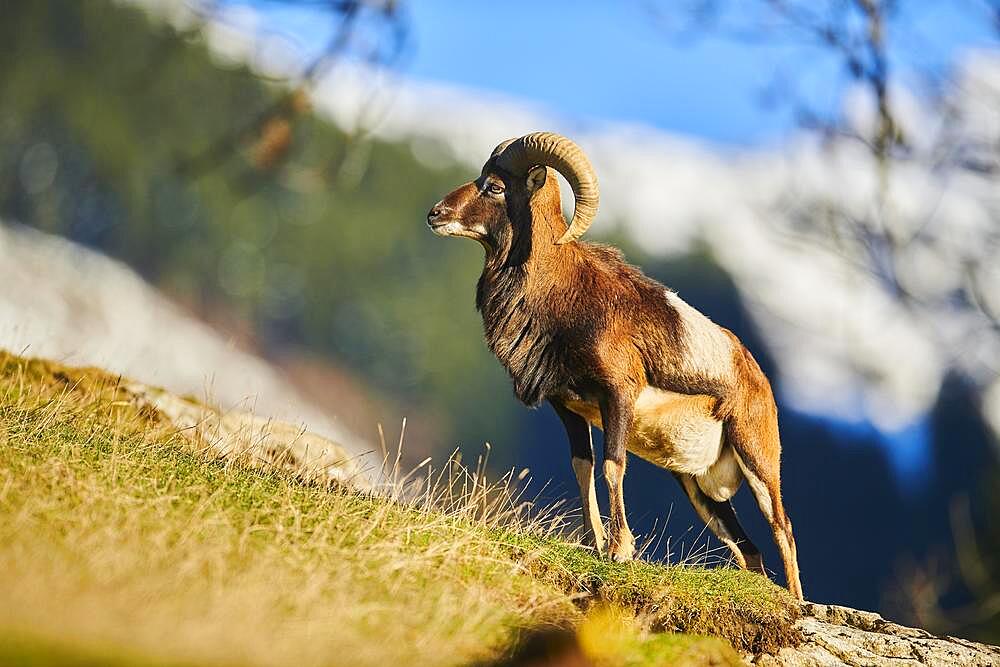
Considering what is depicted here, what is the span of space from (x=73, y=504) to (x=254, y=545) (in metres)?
1.11

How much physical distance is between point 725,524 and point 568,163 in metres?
3.40

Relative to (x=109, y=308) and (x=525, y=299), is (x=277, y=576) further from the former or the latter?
(x=109, y=308)

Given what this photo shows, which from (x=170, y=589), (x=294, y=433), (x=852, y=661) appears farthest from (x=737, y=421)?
(x=170, y=589)

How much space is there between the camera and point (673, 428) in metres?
9.66

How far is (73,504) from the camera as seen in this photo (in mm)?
7281

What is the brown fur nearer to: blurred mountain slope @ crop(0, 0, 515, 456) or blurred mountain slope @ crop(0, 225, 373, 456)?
blurred mountain slope @ crop(0, 225, 373, 456)

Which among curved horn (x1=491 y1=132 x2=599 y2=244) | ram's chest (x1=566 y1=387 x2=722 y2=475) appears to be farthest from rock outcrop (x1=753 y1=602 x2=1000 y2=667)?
curved horn (x1=491 y1=132 x2=599 y2=244)

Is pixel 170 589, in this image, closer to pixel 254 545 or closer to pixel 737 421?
pixel 254 545

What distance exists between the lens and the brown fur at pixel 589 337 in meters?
9.12

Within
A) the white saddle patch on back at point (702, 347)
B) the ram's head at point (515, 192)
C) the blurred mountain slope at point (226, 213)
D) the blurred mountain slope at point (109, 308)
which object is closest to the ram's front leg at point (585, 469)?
the white saddle patch on back at point (702, 347)

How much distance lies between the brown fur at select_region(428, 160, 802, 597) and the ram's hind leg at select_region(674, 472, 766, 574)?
1.12ft

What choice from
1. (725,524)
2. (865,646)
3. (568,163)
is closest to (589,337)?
(568,163)

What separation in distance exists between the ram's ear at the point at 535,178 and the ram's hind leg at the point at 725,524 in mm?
2738

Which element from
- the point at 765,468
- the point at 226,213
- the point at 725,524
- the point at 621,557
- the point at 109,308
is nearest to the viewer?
the point at 621,557
